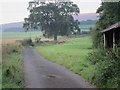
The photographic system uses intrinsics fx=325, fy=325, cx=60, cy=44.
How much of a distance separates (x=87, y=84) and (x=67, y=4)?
8220cm

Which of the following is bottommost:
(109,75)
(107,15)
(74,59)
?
(74,59)

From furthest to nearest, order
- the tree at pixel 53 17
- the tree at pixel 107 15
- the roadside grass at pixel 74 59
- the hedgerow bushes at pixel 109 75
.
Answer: the tree at pixel 53 17 < the tree at pixel 107 15 < the roadside grass at pixel 74 59 < the hedgerow bushes at pixel 109 75

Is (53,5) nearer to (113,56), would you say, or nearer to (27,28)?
(27,28)

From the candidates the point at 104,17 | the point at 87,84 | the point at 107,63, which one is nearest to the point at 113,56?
the point at 107,63

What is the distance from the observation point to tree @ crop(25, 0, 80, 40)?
91500 millimetres

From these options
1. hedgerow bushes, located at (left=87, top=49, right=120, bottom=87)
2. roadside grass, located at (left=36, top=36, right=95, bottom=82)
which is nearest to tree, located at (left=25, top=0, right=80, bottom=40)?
roadside grass, located at (left=36, top=36, right=95, bottom=82)

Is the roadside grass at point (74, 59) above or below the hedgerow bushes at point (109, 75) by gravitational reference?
below

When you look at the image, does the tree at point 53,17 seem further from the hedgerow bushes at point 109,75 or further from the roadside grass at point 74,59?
the hedgerow bushes at point 109,75

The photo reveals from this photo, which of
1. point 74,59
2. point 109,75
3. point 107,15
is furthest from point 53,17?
point 109,75

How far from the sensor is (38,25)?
9350 centimetres

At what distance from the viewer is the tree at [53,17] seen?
91.5m

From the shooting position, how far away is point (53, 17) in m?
93.3

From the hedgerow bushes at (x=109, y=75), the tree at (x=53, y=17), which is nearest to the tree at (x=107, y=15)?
the hedgerow bushes at (x=109, y=75)

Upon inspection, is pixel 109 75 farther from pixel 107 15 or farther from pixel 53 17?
pixel 53 17
